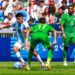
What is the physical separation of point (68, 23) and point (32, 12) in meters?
8.32

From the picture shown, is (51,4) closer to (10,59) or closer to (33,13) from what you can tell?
(33,13)

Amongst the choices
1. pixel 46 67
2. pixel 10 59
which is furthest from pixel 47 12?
pixel 46 67

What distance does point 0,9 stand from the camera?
26.4 meters

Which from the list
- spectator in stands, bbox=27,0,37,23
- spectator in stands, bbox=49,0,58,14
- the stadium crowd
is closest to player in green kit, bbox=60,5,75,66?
the stadium crowd

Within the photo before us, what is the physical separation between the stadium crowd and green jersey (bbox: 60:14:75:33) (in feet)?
15.5

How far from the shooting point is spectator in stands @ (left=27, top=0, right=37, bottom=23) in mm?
23292

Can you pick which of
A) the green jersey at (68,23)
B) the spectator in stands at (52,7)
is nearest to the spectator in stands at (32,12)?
the spectator in stands at (52,7)

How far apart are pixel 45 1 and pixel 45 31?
485 inches

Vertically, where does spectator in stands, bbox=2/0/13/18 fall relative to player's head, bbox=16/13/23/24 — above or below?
below

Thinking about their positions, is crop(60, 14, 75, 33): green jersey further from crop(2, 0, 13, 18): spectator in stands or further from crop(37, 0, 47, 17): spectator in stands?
crop(2, 0, 13, 18): spectator in stands

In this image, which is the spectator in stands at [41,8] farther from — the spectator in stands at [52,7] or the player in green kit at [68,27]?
the player in green kit at [68,27]

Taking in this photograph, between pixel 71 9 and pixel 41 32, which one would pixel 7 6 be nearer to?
pixel 71 9

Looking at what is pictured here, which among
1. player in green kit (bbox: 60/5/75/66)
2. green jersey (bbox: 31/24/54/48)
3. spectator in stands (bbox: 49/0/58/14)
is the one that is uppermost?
green jersey (bbox: 31/24/54/48)

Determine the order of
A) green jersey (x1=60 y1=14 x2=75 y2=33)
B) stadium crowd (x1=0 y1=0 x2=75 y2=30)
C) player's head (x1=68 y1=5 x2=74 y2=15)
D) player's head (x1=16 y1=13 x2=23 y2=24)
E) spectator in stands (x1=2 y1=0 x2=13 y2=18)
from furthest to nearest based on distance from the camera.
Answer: spectator in stands (x1=2 y1=0 x2=13 y2=18), stadium crowd (x1=0 y1=0 x2=75 y2=30), green jersey (x1=60 y1=14 x2=75 y2=33), player's head (x1=68 y1=5 x2=74 y2=15), player's head (x1=16 y1=13 x2=23 y2=24)
